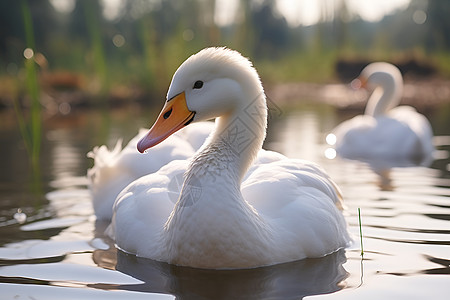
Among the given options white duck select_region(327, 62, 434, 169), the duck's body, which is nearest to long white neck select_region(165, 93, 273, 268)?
white duck select_region(327, 62, 434, 169)

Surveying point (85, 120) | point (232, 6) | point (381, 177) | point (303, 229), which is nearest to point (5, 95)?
point (85, 120)

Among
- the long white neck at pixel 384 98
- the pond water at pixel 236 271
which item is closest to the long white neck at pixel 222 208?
the pond water at pixel 236 271

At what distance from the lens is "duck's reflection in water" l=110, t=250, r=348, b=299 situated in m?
3.71

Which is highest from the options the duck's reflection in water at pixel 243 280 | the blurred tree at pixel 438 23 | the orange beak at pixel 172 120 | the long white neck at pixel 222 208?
the blurred tree at pixel 438 23

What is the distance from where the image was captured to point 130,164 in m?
5.71

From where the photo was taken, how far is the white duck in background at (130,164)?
5664 mm

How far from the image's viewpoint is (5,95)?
17375 millimetres

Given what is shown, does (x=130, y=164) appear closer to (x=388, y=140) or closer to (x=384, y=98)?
(x=388, y=140)

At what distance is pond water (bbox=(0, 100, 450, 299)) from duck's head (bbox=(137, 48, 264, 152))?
786 millimetres

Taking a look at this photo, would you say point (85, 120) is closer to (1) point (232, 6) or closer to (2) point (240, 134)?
(1) point (232, 6)

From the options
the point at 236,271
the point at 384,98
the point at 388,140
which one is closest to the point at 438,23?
the point at 384,98

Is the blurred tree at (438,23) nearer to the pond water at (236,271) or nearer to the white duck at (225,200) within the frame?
the pond water at (236,271)

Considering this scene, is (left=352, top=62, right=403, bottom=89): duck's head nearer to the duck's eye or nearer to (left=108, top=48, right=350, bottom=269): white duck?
(left=108, top=48, right=350, bottom=269): white duck

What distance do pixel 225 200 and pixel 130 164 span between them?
198 cm
